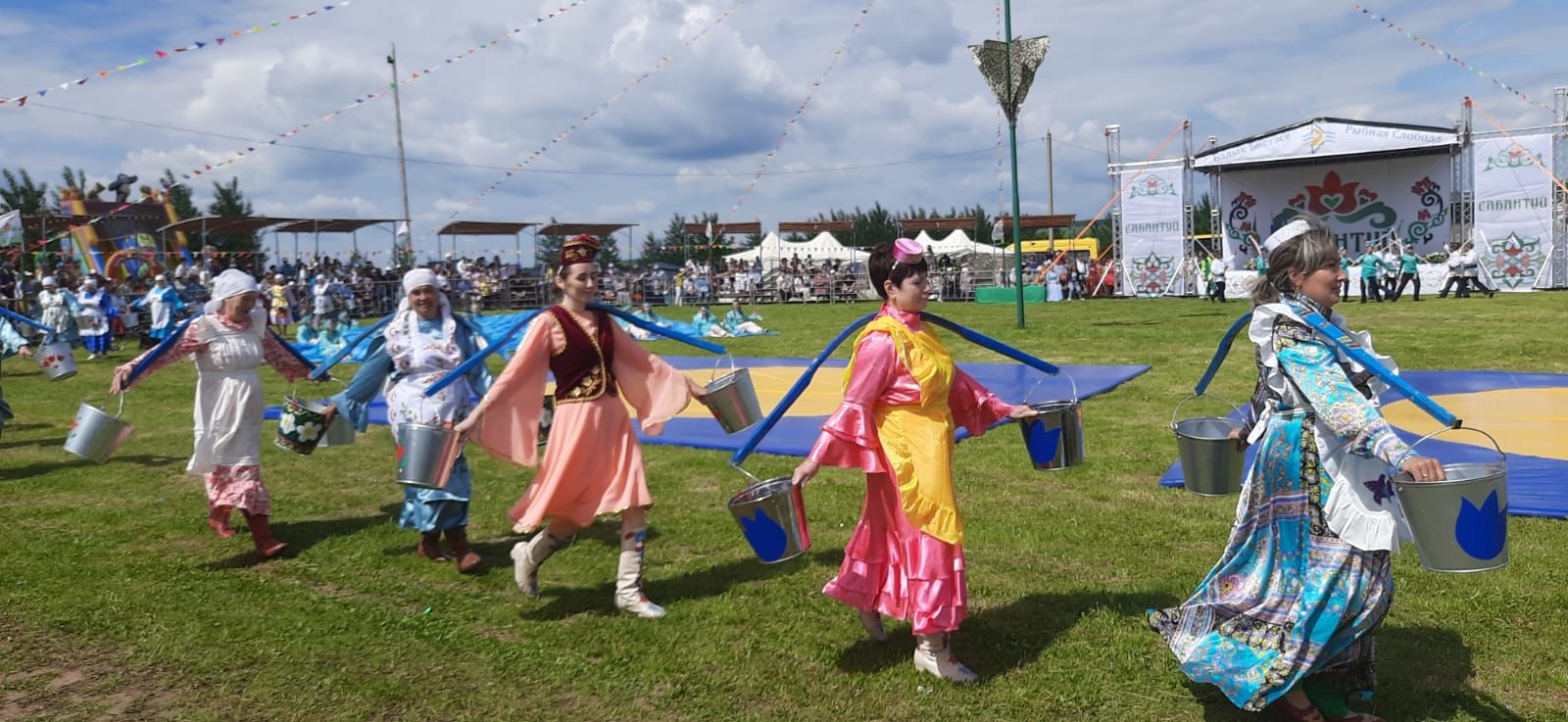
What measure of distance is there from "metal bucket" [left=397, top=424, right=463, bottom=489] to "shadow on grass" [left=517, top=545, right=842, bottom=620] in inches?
30.6

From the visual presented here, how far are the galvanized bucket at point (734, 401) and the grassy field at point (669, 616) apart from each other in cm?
86

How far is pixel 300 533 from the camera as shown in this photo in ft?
22.0

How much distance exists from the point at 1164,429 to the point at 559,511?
5.69m

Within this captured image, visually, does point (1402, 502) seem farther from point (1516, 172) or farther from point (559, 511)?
point (1516, 172)

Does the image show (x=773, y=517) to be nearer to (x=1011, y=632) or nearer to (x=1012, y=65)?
(x=1011, y=632)

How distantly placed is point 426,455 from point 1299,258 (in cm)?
372

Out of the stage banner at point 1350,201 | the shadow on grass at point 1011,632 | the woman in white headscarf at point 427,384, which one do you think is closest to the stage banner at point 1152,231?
the stage banner at point 1350,201

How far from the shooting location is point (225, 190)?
50.9 meters

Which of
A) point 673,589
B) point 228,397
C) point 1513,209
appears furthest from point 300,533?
point 1513,209

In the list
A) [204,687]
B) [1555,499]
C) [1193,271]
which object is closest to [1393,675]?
[1555,499]

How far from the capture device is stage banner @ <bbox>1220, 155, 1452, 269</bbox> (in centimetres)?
2855

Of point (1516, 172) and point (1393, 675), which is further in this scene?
point (1516, 172)

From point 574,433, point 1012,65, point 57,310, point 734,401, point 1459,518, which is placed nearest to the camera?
point 1459,518

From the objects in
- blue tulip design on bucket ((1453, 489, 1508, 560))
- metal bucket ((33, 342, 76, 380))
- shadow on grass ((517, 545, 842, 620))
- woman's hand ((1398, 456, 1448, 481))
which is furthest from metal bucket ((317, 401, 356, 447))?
blue tulip design on bucket ((1453, 489, 1508, 560))
